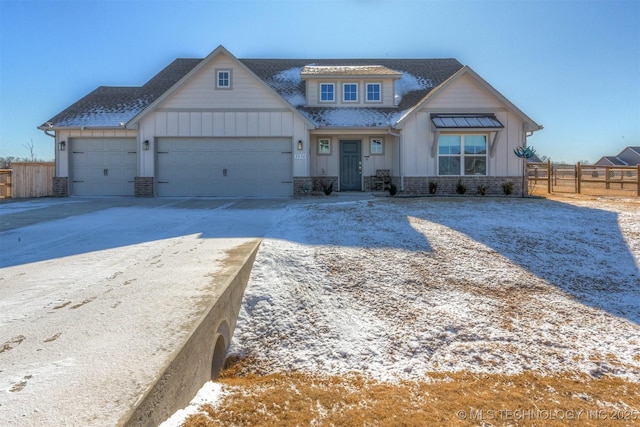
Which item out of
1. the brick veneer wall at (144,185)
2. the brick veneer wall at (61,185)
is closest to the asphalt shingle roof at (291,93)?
the brick veneer wall at (61,185)

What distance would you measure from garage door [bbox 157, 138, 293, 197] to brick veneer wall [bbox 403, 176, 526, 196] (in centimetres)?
450

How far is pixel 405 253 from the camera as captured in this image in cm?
625

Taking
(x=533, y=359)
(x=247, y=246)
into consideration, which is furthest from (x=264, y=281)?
(x=533, y=359)

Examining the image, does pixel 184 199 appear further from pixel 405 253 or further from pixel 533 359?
pixel 533 359

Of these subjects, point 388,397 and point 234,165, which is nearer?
point 388,397

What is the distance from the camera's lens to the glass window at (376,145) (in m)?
16.2

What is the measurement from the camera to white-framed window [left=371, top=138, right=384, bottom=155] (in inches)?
640

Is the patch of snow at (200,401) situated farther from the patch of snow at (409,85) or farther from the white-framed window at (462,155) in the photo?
the patch of snow at (409,85)

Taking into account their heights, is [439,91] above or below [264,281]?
above

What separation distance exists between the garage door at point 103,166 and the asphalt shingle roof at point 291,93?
75 cm

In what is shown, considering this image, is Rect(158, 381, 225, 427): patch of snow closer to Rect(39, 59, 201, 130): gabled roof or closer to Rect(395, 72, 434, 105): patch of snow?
Rect(39, 59, 201, 130): gabled roof

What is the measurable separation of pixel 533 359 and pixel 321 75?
1442 centimetres

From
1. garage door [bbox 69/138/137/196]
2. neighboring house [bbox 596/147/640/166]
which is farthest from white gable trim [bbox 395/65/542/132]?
neighboring house [bbox 596/147/640/166]

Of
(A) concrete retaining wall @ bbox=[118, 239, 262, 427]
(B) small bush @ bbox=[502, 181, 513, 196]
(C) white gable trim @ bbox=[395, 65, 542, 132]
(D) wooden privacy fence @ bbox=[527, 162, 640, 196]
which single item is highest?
(C) white gable trim @ bbox=[395, 65, 542, 132]
